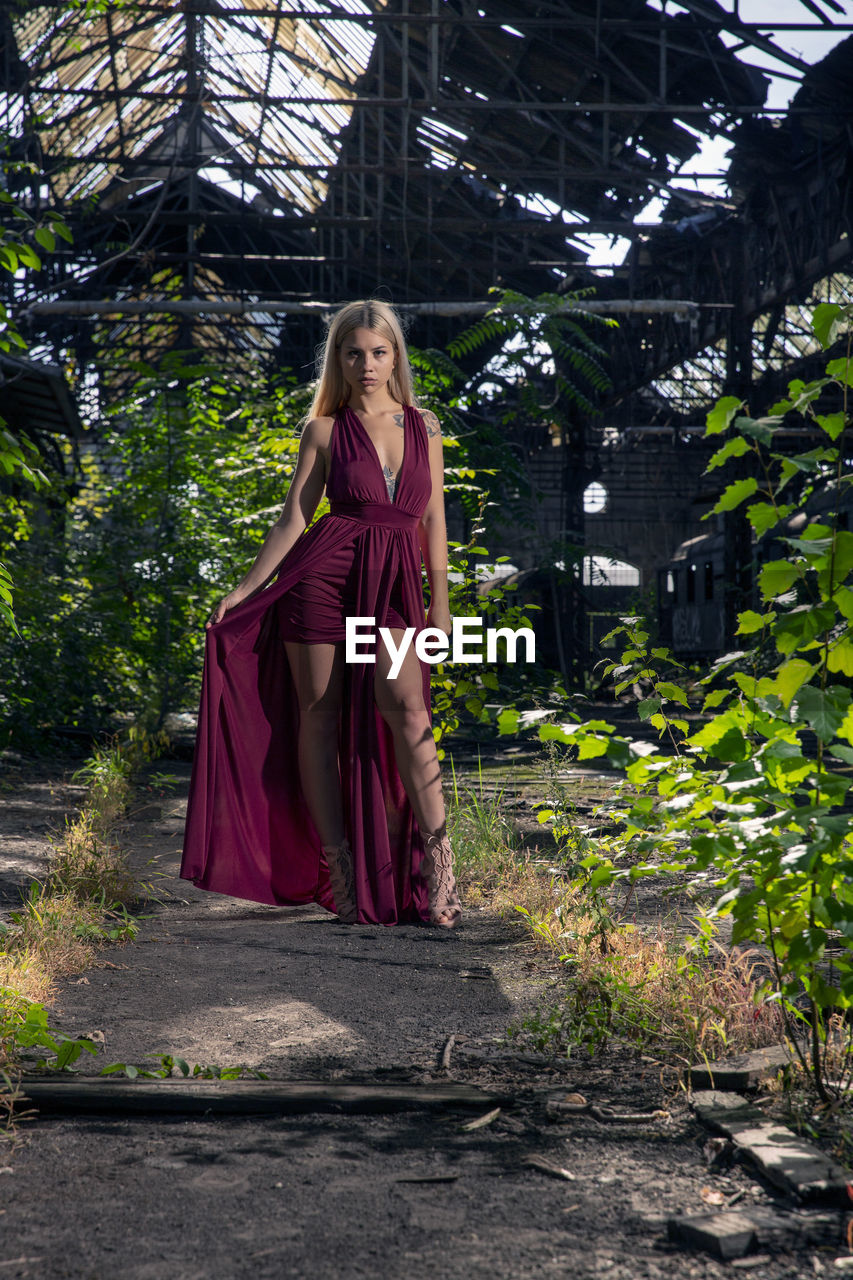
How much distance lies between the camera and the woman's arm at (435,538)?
388 cm

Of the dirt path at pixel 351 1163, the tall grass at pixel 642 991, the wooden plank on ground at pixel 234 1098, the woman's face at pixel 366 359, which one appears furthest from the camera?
the woman's face at pixel 366 359

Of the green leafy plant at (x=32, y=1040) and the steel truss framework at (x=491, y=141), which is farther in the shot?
the steel truss framework at (x=491, y=141)

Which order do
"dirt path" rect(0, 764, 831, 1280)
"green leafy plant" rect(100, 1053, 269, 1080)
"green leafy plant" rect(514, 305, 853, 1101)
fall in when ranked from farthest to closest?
"green leafy plant" rect(100, 1053, 269, 1080), "green leafy plant" rect(514, 305, 853, 1101), "dirt path" rect(0, 764, 831, 1280)

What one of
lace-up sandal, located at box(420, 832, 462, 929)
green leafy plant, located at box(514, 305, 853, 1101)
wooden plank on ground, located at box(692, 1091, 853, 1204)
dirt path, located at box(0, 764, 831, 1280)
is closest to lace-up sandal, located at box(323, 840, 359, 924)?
lace-up sandal, located at box(420, 832, 462, 929)

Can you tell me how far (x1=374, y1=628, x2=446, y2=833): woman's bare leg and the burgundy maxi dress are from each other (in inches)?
2.3

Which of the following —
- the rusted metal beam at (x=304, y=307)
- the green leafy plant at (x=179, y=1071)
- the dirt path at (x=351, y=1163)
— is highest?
the rusted metal beam at (x=304, y=307)

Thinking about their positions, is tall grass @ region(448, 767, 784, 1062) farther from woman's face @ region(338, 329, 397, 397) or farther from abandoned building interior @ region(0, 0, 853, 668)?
abandoned building interior @ region(0, 0, 853, 668)

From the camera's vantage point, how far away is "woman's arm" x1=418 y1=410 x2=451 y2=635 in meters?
3.88

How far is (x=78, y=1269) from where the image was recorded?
1569mm

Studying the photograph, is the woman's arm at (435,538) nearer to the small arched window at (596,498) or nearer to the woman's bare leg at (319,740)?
the woman's bare leg at (319,740)

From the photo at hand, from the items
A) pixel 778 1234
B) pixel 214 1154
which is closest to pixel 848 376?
pixel 778 1234

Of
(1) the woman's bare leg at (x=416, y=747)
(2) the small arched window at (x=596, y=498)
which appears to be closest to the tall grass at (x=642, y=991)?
(1) the woman's bare leg at (x=416, y=747)

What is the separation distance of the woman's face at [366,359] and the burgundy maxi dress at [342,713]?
12 centimetres

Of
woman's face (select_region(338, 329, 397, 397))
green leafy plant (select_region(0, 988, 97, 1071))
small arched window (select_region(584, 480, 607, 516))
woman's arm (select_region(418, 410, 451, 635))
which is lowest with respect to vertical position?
green leafy plant (select_region(0, 988, 97, 1071))
